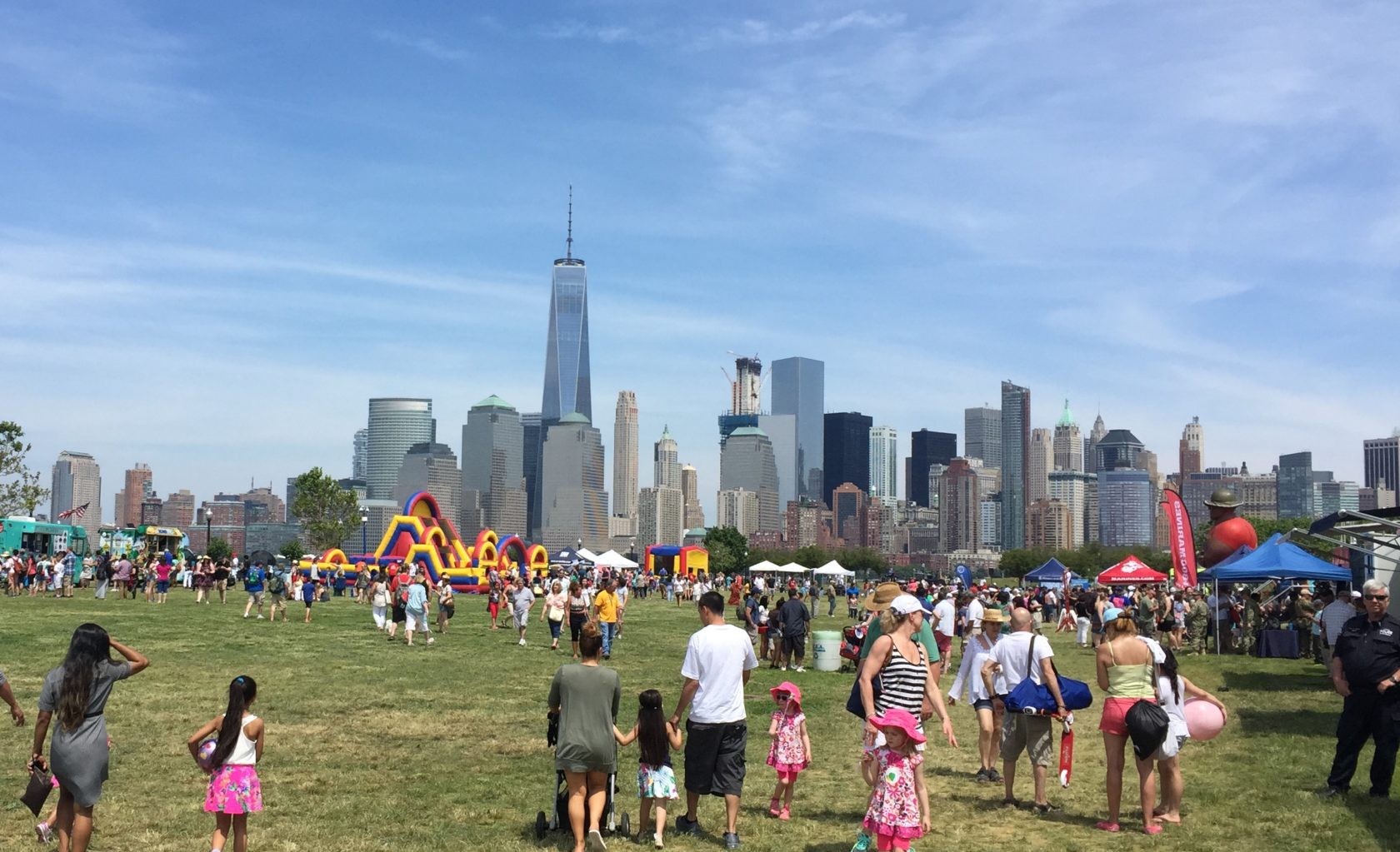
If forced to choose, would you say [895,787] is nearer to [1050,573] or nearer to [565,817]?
[565,817]

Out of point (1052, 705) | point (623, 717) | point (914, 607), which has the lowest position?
point (623, 717)

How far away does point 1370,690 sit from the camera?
10.8 metres

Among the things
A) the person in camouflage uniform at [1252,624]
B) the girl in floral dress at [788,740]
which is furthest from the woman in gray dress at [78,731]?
the person in camouflage uniform at [1252,624]

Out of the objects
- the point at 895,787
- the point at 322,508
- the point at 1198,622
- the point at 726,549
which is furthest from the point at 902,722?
the point at 726,549

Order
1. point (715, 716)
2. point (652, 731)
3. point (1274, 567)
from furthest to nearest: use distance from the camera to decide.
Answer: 1. point (1274, 567)
2. point (715, 716)
3. point (652, 731)

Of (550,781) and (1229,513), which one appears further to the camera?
(1229,513)

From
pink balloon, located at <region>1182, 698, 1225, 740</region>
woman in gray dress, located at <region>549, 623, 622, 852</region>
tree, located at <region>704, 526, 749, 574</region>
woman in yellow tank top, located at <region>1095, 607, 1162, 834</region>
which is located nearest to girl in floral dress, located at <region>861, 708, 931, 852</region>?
woman in gray dress, located at <region>549, 623, 622, 852</region>

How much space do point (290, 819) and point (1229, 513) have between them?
4371 cm

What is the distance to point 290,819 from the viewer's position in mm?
9430

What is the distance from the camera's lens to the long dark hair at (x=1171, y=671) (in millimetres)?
9719

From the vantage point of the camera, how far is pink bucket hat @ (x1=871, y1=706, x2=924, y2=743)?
7809mm

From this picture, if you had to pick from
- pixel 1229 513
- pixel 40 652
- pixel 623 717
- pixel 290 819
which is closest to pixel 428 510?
pixel 1229 513

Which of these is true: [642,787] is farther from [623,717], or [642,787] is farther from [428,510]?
[428,510]

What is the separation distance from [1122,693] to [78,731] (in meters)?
7.54
